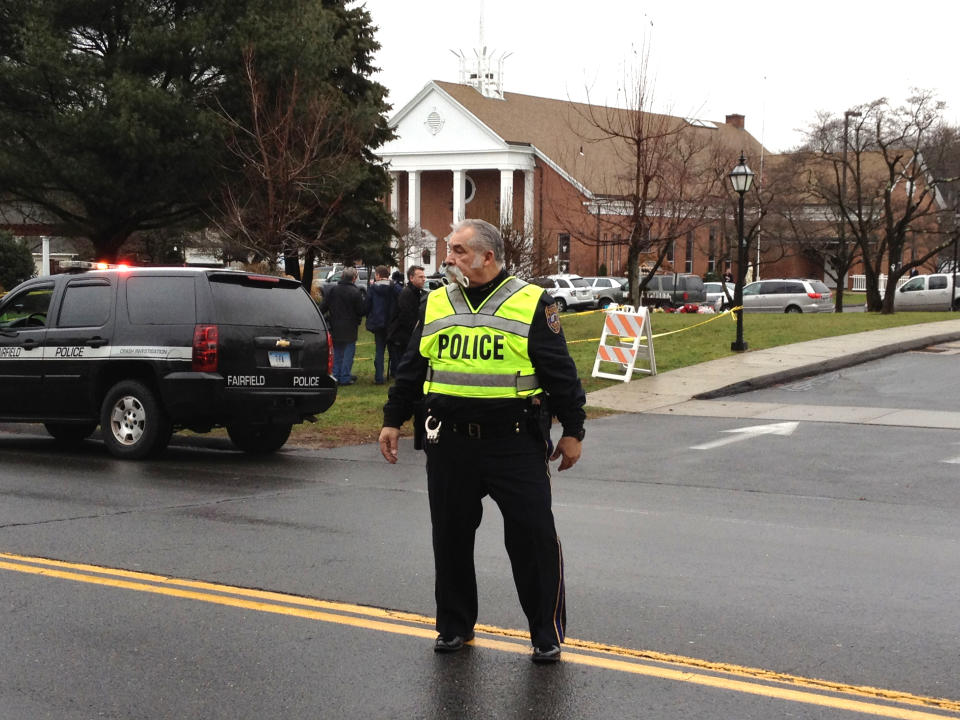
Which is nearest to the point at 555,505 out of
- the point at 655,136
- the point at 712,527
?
the point at 712,527

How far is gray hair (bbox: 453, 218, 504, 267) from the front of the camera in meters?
5.20

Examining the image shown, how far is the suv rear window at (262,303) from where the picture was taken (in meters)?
11.8

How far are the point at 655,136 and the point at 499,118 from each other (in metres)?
43.0

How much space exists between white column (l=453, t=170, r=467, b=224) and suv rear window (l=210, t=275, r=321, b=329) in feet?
176

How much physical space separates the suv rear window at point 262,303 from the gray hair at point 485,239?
22.3 ft

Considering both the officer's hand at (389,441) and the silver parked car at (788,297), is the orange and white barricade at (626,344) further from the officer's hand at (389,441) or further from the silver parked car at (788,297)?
the silver parked car at (788,297)

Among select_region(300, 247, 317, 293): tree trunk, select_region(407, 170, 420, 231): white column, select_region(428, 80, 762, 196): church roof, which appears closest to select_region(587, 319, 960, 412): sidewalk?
select_region(300, 247, 317, 293): tree trunk

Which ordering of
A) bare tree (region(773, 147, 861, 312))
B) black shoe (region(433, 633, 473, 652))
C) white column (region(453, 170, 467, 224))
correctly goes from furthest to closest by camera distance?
white column (region(453, 170, 467, 224)) < bare tree (region(773, 147, 861, 312)) < black shoe (region(433, 633, 473, 652))

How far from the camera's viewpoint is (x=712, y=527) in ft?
28.2

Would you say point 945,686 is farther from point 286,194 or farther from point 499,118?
point 499,118

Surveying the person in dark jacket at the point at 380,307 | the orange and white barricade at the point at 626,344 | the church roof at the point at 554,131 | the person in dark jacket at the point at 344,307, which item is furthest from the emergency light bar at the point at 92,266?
the church roof at the point at 554,131

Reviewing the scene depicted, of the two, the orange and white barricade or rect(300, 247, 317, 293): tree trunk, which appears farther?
rect(300, 247, 317, 293): tree trunk

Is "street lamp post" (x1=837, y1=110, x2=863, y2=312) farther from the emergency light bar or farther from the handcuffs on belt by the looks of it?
the handcuffs on belt

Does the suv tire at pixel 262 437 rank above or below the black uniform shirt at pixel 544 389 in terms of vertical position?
below
